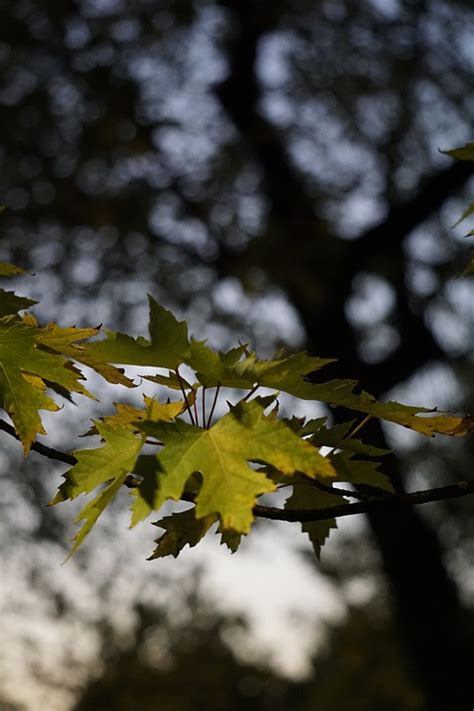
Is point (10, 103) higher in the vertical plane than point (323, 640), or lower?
higher

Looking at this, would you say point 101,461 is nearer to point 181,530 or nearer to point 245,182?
point 181,530

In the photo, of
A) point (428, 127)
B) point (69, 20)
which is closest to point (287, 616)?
point (428, 127)

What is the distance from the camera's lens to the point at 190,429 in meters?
0.88

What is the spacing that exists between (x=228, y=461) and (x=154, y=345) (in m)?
0.14

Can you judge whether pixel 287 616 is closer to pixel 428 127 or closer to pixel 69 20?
pixel 428 127

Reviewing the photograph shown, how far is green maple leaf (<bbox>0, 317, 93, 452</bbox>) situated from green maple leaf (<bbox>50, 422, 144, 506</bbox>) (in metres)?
0.11

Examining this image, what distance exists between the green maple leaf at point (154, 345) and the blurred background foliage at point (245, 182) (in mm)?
5980

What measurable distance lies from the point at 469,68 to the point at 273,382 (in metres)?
7.86

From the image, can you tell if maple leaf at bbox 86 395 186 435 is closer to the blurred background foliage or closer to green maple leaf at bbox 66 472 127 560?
green maple leaf at bbox 66 472 127 560

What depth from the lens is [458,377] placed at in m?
8.00

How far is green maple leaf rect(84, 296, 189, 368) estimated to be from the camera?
33.5 inches

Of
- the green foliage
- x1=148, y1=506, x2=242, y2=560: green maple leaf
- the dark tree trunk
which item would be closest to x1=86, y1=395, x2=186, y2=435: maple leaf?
the green foliage

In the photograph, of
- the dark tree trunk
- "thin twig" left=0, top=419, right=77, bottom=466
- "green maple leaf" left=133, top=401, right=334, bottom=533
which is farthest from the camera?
the dark tree trunk

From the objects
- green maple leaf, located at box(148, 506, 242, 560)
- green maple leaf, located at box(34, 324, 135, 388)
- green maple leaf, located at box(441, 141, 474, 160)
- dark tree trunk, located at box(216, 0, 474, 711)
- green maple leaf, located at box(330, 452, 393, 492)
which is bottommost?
dark tree trunk, located at box(216, 0, 474, 711)
